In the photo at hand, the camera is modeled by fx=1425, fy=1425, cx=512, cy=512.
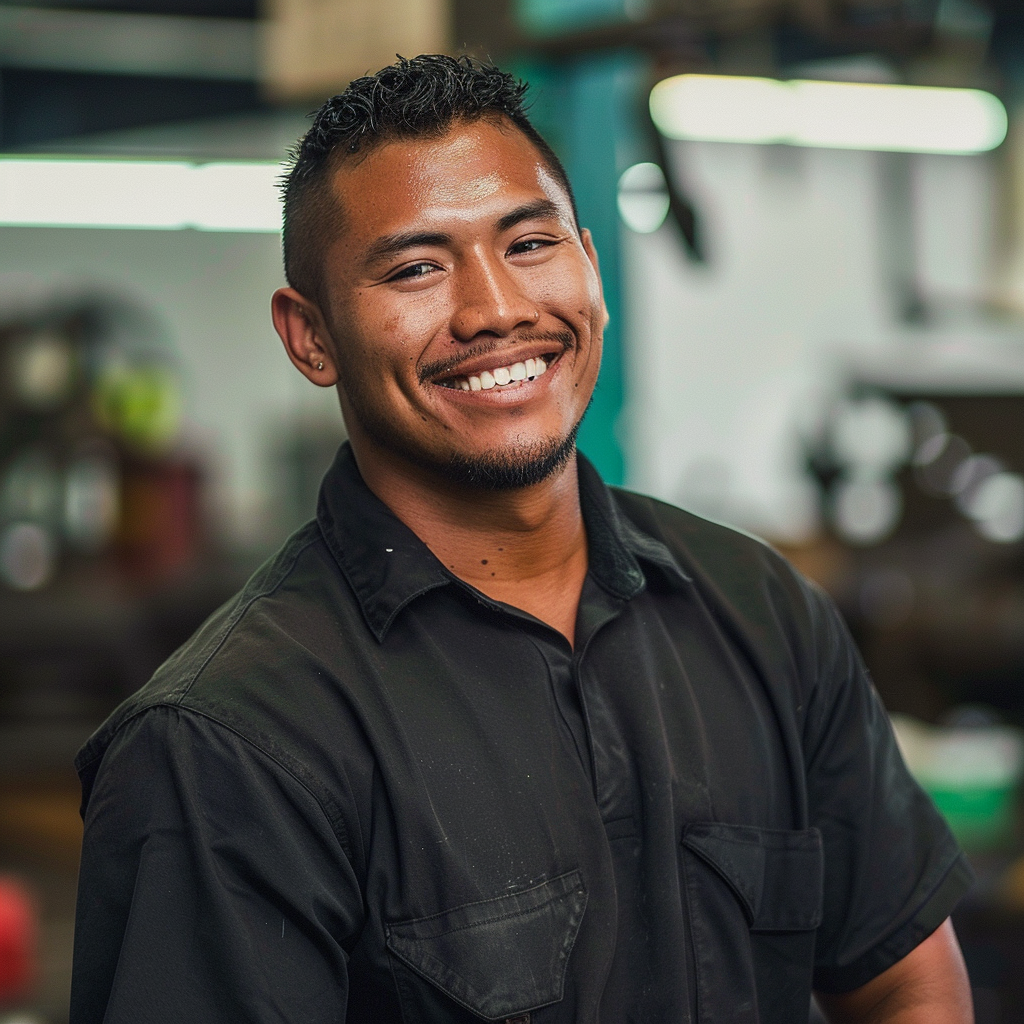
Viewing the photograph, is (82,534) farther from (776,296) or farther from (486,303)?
(486,303)

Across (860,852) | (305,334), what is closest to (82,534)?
(305,334)

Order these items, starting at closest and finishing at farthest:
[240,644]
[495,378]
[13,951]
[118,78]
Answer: [240,644] → [495,378] → [13,951] → [118,78]

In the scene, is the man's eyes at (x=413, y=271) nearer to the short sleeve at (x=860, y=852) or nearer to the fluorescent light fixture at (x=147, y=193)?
the short sleeve at (x=860, y=852)

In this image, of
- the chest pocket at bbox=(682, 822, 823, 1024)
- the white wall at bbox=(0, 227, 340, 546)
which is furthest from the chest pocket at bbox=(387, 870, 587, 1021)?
the white wall at bbox=(0, 227, 340, 546)

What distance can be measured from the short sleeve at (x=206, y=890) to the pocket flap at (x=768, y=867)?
1.17 feet

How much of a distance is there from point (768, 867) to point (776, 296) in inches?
284

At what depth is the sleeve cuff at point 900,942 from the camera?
4.85 feet

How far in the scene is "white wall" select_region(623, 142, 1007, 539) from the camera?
26.1 feet

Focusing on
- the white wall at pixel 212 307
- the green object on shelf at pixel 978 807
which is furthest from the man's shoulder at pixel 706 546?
the white wall at pixel 212 307

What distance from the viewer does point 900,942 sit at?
4.85 feet

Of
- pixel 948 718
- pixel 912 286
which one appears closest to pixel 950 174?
pixel 912 286

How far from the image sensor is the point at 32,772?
539 centimetres

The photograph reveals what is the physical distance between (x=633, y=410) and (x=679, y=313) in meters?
4.88

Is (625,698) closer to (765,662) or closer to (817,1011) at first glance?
(765,662)
